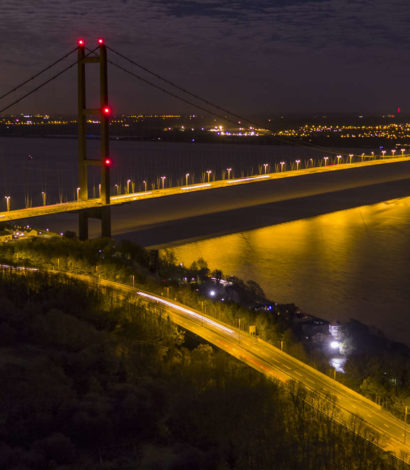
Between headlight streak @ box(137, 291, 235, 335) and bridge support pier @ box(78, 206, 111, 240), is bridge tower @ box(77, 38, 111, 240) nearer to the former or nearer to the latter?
bridge support pier @ box(78, 206, 111, 240)

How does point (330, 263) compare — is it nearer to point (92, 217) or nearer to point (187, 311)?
point (92, 217)

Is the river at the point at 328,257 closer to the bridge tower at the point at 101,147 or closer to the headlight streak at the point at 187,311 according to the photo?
the bridge tower at the point at 101,147

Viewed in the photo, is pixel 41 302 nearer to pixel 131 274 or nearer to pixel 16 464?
pixel 131 274

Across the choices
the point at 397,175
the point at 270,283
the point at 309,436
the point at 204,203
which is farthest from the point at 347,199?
the point at 309,436

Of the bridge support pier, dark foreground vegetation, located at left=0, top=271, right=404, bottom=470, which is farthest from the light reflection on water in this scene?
dark foreground vegetation, located at left=0, top=271, right=404, bottom=470

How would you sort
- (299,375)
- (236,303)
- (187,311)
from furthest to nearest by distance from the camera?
(236,303), (187,311), (299,375)

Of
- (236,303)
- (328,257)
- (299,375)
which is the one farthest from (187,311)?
(328,257)
